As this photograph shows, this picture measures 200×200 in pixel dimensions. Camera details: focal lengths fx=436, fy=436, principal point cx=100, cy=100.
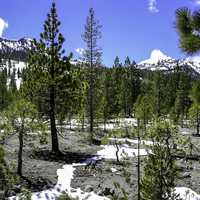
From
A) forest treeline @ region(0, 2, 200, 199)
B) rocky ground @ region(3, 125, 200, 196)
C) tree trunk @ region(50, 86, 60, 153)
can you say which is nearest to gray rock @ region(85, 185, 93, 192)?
rocky ground @ region(3, 125, 200, 196)

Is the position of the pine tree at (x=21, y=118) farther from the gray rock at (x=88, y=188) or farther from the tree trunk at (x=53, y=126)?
the tree trunk at (x=53, y=126)

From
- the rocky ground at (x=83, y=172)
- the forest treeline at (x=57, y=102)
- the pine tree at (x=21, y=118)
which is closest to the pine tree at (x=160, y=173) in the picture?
the forest treeline at (x=57, y=102)

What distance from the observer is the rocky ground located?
23.9 metres

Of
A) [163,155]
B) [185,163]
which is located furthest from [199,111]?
[163,155]

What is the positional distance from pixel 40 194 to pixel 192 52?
13524mm

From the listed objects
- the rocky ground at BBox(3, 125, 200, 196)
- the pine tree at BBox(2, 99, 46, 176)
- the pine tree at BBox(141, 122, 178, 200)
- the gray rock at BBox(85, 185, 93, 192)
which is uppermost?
the pine tree at BBox(2, 99, 46, 176)

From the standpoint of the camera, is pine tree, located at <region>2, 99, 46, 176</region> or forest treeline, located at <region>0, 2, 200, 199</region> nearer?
forest treeline, located at <region>0, 2, 200, 199</region>

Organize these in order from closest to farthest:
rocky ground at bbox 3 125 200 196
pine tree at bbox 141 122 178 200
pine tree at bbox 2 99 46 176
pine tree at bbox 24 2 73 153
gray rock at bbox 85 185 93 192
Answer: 1. pine tree at bbox 141 122 178 200
2. gray rock at bbox 85 185 93 192
3. rocky ground at bbox 3 125 200 196
4. pine tree at bbox 2 99 46 176
5. pine tree at bbox 24 2 73 153

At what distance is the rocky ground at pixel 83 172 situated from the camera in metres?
23.9

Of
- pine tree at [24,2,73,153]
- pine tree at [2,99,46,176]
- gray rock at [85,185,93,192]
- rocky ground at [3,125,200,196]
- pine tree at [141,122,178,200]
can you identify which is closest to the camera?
pine tree at [141,122,178,200]

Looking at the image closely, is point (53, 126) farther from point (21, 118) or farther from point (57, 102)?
point (21, 118)

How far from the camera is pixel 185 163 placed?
3228 centimetres

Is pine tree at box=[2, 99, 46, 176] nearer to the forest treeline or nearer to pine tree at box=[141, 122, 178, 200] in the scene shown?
the forest treeline

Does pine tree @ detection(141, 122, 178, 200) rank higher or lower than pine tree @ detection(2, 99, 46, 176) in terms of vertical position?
lower
